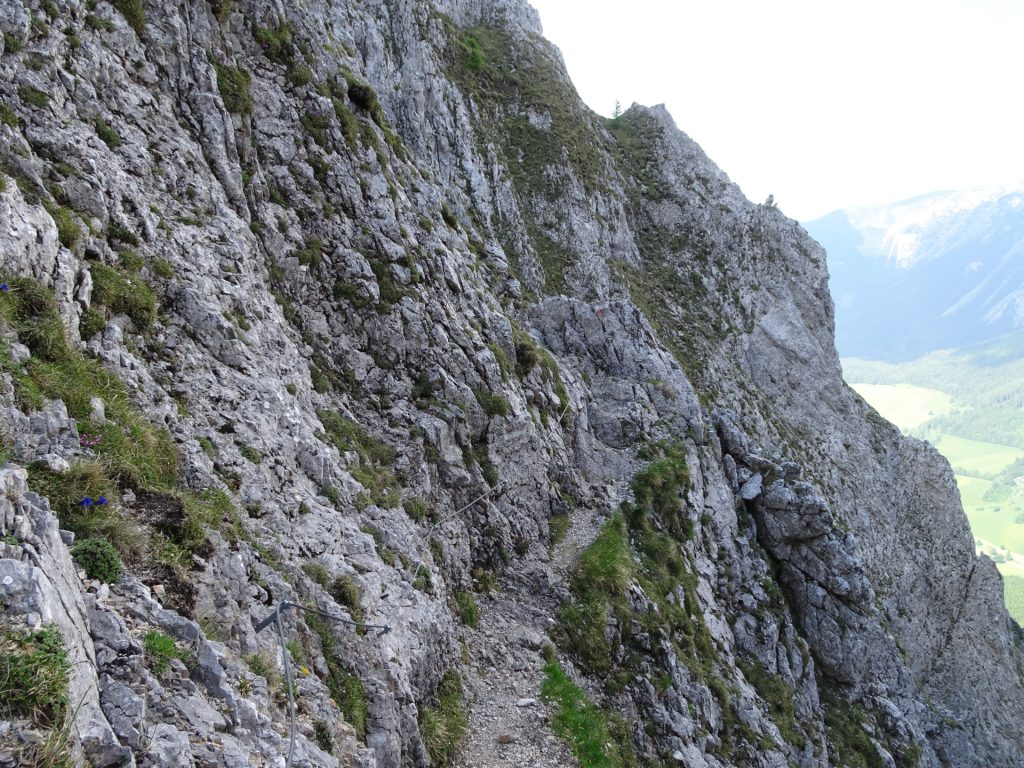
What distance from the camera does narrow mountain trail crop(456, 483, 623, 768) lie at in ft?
55.7

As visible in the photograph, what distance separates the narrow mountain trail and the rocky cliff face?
110 millimetres

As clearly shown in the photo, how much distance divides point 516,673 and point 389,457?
28.5 feet

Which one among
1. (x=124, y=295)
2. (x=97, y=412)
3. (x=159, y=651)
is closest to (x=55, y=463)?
(x=97, y=412)

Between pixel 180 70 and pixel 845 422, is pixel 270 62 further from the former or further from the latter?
pixel 845 422

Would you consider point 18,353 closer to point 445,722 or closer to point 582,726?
point 445,722

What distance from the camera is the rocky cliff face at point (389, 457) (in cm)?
993

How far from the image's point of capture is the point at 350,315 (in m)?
24.3

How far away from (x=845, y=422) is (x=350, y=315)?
49151 millimetres

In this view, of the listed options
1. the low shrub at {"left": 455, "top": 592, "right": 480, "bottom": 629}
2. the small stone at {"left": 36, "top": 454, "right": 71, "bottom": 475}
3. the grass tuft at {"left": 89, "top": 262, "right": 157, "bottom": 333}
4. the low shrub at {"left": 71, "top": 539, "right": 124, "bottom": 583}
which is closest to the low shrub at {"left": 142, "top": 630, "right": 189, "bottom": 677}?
the low shrub at {"left": 71, "top": 539, "right": 124, "bottom": 583}

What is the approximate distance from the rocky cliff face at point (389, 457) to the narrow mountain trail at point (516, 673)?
0.11 meters

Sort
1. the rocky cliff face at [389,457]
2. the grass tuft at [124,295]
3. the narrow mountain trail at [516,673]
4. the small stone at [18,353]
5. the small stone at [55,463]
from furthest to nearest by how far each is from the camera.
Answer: the narrow mountain trail at [516,673] → the grass tuft at [124,295] → the small stone at [18,353] → the rocky cliff face at [389,457] → the small stone at [55,463]

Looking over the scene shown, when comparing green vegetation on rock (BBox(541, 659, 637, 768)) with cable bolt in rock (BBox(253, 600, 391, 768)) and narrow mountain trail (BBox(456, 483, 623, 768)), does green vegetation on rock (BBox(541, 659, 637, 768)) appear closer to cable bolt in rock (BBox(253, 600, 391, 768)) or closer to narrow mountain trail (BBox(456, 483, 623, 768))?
narrow mountain trail (BBox(456, 483, 623, 768))

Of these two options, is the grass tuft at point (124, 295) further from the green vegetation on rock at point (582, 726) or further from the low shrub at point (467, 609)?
the green vegetation on rock at point (582, 726)

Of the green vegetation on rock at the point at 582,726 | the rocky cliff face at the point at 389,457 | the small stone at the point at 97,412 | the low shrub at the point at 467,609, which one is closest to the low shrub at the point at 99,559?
the rocky cliff face at the point at 389,457
